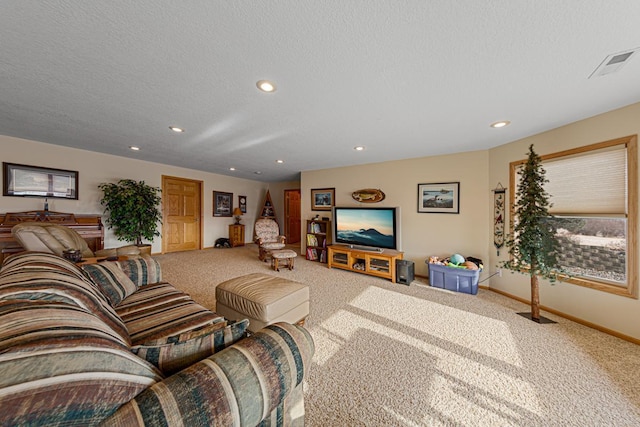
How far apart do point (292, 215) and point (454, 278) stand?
5.02 metres

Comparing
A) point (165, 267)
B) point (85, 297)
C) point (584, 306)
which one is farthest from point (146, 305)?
point (584, 306)

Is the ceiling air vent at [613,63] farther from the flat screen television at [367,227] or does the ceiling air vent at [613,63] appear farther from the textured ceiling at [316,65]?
the flat screen television at [367,227]

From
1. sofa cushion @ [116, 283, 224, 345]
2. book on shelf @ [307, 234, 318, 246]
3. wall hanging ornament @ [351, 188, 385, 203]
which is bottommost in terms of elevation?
sofa cushion @ [116, 283, 224, 345]

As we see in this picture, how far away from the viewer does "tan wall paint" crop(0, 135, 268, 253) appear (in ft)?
10.9

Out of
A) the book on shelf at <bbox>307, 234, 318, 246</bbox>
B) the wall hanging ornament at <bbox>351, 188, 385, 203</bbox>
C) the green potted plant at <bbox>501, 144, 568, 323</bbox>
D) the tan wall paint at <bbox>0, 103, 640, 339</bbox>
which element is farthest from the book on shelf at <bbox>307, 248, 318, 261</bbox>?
the green potted plant at <bbox>501, 144, 568, 323</bbox>

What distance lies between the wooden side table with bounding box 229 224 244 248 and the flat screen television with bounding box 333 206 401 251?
3342 mm

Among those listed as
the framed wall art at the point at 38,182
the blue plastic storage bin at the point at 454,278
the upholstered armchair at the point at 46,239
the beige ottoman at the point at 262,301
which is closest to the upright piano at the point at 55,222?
the framed wall art at the point at 38,182

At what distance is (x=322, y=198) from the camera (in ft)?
16.3

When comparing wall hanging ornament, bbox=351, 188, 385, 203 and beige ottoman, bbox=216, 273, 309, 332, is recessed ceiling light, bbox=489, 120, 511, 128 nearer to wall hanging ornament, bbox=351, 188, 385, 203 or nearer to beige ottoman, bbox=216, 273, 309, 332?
wall hanging ornament, bbox=351, 188, 385, 203

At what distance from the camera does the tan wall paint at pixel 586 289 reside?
1911 millimetres

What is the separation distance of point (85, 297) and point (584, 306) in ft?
13.0

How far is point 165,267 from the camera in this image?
3.96m

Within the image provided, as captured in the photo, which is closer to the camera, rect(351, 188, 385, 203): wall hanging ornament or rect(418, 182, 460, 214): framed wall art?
rect(418, 182, 460, 214): framed wall art

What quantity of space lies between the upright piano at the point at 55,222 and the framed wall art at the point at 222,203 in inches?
92.4
